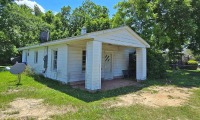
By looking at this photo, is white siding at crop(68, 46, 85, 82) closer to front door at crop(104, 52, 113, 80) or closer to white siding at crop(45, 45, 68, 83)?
white siding at crop(45, 45, 68, 83)

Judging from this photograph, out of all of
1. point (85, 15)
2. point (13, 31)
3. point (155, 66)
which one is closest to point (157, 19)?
point (155, 66)

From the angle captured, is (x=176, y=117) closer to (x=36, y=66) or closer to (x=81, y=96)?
(x=81, y=96)

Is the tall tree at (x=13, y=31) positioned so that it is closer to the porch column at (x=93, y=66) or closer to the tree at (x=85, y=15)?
the tree at (x=85, y=15)

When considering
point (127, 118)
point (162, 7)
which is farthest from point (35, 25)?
point (127, 118)

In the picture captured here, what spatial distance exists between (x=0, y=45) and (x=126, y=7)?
1817cm

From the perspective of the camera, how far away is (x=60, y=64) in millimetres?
11172

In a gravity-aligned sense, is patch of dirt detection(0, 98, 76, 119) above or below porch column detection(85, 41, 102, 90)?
below

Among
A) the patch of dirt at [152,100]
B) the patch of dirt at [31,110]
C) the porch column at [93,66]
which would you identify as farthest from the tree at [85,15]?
the patch of dirt at [31,110]

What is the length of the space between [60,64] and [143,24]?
11.5m

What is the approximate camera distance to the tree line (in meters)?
18.3

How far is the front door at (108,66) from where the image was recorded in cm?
1295

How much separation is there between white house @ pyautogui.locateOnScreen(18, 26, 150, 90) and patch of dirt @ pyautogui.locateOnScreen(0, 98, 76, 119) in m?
2.65

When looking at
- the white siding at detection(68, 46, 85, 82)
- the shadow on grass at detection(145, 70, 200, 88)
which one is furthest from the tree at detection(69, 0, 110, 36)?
the white siding at detection(68, 46, 85, 82)

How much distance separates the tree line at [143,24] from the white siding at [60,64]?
7.29 meters
